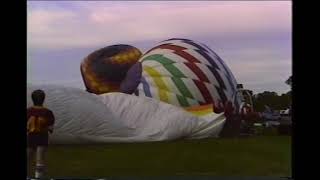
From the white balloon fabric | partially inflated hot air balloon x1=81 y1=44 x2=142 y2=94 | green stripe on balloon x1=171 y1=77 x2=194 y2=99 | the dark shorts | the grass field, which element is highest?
partially inflated hot air balloon x1=81 y1=44 x2=142 y2=94

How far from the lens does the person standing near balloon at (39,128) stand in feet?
13.9

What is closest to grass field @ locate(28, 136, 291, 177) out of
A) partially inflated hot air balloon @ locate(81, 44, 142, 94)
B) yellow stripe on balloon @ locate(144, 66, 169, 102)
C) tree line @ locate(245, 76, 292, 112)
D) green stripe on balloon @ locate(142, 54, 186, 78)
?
tree line @ locate(245, 76, 292, 112)

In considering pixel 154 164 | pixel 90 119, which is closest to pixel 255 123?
pixel 154 164

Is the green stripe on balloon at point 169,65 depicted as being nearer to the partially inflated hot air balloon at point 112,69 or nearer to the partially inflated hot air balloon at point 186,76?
the partially inflated hot air balloon at point 186,76

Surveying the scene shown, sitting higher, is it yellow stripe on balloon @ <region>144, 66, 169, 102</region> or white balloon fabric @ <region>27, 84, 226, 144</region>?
Answer: yellow stripe on balloon @ <region>144, 66, 169, 102</region>

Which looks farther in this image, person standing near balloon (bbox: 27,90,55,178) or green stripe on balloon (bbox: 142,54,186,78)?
green stripe on balloon (bbox: 142,54,186,78)

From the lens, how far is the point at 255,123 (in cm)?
448

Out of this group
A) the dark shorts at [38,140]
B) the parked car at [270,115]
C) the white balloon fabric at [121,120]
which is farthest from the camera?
the white balloon fabric at [121,120]

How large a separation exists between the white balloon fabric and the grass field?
3.5 inches

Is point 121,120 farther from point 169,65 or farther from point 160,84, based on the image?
point 169,65

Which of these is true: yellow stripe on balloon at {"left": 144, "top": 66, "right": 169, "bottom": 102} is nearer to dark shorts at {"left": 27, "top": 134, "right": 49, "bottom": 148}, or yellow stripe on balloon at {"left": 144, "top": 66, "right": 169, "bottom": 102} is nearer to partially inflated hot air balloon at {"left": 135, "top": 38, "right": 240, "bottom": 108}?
partially inflated hot air balloon at {"left": 135, "top": 38, "right": 240, "bottom": 108}

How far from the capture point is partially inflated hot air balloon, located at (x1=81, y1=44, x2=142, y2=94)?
4477mm

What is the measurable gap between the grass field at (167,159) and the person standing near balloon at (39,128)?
0.27ft

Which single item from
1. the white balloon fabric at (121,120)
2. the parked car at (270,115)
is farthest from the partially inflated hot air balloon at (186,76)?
the parked car at (270,115)
